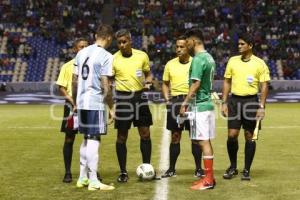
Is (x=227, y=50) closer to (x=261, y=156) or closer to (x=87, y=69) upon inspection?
(x=261, y=156)

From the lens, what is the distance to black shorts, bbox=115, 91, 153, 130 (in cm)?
793

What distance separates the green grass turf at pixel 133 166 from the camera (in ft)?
23.2

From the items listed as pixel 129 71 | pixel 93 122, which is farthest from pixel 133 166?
pixel 93 122

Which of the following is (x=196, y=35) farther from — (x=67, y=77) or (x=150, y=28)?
(x=150, y=28)

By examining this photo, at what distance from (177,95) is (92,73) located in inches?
71.4

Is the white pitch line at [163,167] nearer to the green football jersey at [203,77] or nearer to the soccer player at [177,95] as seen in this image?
the soccer player at [177,95]

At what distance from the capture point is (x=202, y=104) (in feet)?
24.4

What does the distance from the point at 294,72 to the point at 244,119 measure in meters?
22.9

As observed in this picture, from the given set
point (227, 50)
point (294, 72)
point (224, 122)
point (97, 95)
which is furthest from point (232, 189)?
point (227, 50)

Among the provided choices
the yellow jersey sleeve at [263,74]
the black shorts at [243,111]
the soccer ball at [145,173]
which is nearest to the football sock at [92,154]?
the soccer ball at [145,173]

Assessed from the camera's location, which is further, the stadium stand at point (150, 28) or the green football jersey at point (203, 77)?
the stadium stand at point (150, 28)

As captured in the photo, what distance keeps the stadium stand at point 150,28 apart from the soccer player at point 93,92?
74.4ft

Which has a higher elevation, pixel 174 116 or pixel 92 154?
pixel 174 116

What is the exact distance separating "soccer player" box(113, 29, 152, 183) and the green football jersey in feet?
3.11
